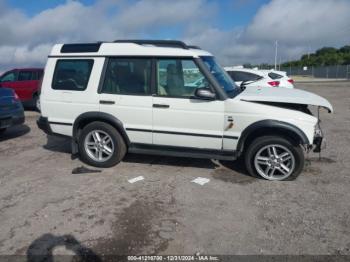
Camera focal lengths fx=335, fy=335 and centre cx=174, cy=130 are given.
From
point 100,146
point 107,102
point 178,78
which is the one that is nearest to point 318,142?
point 178,78

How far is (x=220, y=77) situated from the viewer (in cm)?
554

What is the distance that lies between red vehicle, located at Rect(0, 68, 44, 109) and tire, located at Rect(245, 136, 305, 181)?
10258 millimetres

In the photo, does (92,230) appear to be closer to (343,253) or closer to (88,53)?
(343,253)

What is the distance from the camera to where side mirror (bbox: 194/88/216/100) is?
16.4ft

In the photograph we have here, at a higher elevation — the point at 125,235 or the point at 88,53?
the point at 88,53

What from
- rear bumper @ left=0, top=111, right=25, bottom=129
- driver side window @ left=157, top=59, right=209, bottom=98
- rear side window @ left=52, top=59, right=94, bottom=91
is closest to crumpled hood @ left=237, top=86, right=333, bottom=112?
driver side window @ left=157, top=59, right=209, bottom=98

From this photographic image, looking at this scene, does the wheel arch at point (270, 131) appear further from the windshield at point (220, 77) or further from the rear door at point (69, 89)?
the rear door at point (69, 89)

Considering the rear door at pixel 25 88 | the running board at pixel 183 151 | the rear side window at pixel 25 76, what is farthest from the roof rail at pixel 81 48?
the rear side window at pixel 25 76

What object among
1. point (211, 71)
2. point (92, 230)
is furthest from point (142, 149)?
point (92, 230)

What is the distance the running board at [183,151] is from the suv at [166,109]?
0.05 ft

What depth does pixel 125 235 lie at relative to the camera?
3.75 m

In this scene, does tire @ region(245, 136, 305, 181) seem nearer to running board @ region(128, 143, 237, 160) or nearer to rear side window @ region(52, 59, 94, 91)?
running board @ region(128, 143, 237, 160)

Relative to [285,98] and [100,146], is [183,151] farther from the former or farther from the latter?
[285,98]

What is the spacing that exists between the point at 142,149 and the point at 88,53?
1.89 meters
